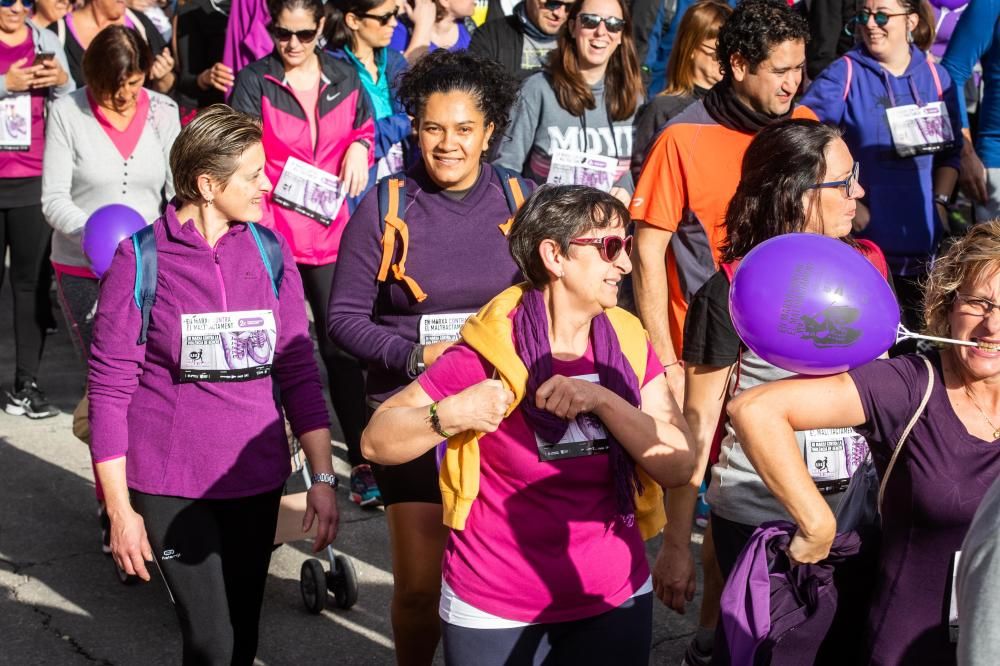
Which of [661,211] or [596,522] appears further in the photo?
Result: [661,211]

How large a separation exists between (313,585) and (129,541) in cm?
149

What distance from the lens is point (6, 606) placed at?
5.04 m

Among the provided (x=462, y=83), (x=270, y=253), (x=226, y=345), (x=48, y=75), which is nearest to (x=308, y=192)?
(x=48, y=75)

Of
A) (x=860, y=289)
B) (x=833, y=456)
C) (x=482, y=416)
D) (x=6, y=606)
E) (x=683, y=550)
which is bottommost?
(x=6, y=606)

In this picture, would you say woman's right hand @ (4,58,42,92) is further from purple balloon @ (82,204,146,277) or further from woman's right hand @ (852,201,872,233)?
woman's right hand @ (852,201,872,233)

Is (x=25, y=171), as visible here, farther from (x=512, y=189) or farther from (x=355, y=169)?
(x=512, y=189)

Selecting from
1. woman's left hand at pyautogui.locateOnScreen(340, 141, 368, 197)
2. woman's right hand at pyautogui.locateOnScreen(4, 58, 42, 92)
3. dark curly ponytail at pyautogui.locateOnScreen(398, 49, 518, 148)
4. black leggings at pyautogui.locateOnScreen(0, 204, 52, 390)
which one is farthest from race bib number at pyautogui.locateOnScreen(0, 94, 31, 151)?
dark curly ponytail at pyautogui.locateOnScreen(398, 49, 518, 148)

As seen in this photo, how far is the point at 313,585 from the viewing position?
496cm

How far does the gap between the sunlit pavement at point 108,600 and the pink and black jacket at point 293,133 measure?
1178 mm

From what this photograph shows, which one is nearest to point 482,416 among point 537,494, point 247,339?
point 537,494

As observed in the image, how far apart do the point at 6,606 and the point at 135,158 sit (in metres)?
Answer: 2.07

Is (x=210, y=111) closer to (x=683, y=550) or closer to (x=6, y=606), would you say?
(x=683, y=550)

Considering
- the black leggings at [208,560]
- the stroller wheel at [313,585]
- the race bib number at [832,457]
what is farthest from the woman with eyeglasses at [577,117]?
the black leggings at [208,560]

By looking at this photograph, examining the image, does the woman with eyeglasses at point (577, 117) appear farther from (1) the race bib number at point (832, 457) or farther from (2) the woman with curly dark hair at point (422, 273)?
(1) the race bib number at point (832, 457)
